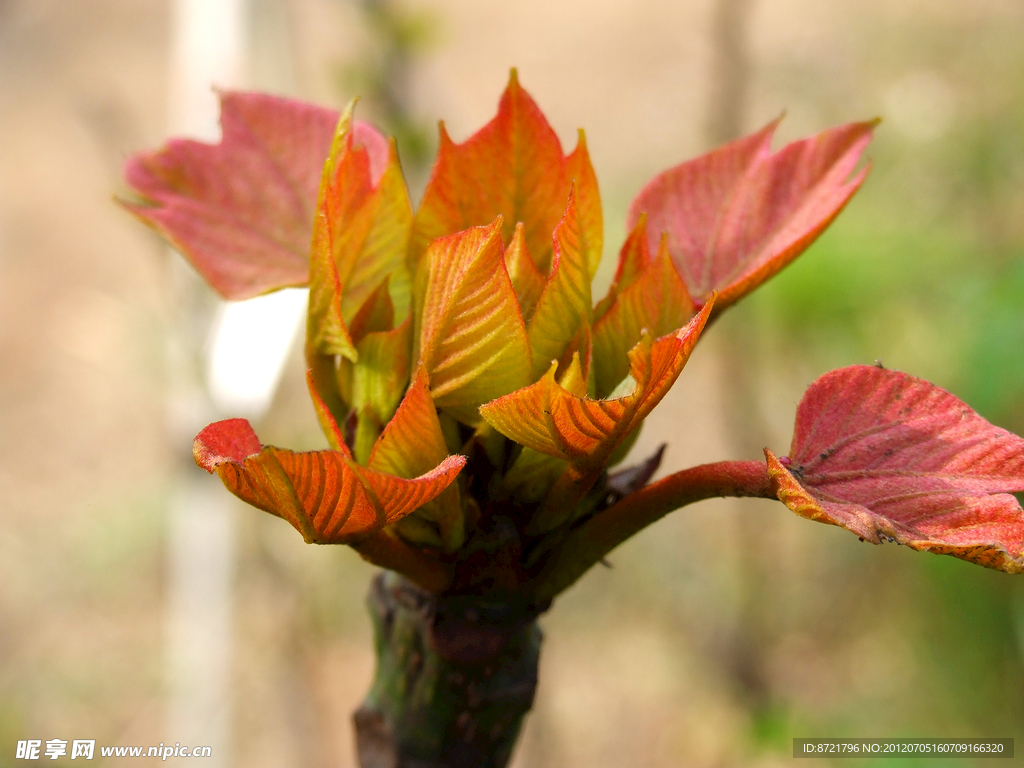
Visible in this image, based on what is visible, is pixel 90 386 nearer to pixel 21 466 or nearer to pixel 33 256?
pixel 21 466

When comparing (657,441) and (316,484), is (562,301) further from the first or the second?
(657,441)

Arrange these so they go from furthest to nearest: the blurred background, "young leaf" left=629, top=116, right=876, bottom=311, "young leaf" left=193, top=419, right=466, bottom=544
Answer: the blurred background < "young leaf" left=629, top=116, right=876, bottom=311 < "young leaf" left=193, top=419, right=466, bottom=544

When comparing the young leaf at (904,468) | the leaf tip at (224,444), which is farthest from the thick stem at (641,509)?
the leaf tip at (224,444)

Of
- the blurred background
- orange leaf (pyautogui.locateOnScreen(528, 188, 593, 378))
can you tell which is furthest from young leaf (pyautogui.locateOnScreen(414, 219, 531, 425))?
the blurred background

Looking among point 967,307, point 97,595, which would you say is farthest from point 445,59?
point 967,307

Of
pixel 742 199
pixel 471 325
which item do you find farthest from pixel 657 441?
pixel 471 325

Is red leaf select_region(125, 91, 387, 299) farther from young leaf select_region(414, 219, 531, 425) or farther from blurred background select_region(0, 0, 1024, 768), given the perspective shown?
blurred background select_region(0, 0, 1024, 768)
